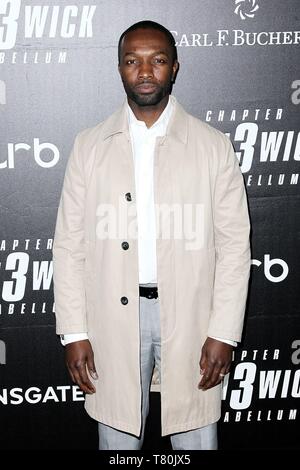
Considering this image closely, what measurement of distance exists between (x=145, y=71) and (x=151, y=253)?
49 centimetres

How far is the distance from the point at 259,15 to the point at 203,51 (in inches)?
8.5

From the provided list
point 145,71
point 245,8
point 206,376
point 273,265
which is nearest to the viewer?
point 145,71

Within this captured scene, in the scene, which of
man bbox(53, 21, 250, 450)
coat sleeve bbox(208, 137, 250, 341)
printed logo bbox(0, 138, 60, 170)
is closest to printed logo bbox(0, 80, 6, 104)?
printed logo bbox(0, 138, 60, 170)

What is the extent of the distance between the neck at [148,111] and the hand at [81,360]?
0.65 metres

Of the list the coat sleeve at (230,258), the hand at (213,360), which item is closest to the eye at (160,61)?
the coat sleeve at (230,258)

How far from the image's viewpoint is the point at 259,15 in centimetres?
191

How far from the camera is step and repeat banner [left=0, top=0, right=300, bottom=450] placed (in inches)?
74.9

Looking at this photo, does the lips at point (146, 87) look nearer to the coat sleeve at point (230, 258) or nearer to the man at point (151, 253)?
the man at point (151, 253)

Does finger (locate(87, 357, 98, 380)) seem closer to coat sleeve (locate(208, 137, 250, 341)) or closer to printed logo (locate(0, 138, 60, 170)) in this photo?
coat sleeve (locate(208, 137, 250, 341))

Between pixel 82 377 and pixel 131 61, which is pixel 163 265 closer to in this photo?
pixel 82 377

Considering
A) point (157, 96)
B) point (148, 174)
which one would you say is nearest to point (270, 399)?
point (148, 174)

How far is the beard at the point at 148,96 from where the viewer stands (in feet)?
5.08

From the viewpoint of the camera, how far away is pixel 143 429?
1718mm

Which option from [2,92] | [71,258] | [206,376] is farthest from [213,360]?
[2,92]
